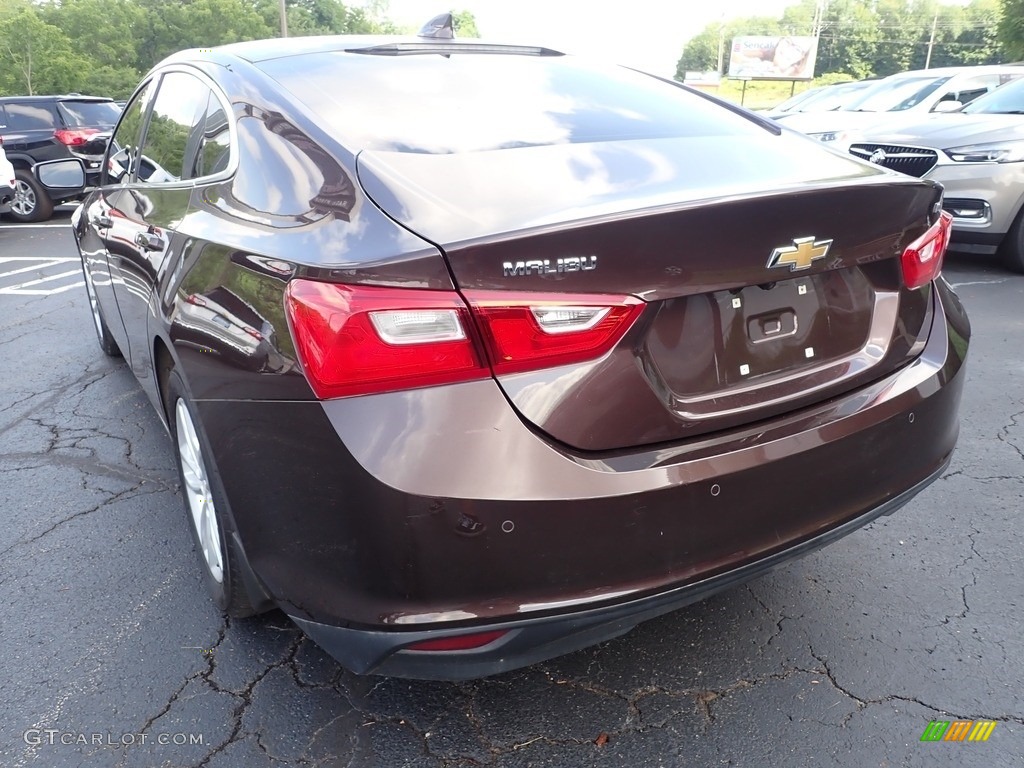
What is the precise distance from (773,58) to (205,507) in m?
71.5

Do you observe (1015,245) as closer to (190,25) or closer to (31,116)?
(31,116)

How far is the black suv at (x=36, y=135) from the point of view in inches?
430

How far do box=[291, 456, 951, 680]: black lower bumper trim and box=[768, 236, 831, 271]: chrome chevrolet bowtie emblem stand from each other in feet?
2.11

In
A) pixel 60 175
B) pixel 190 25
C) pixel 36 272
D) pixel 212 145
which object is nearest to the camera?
pixel 212 145

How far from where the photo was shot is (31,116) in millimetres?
11094

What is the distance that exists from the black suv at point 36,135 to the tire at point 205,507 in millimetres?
10121

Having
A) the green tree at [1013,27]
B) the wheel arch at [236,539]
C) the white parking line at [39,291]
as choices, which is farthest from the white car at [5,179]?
the green tree at [1013,27]

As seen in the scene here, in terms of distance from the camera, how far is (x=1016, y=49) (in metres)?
26.0

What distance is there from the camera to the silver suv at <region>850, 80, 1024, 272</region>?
6.15 meters

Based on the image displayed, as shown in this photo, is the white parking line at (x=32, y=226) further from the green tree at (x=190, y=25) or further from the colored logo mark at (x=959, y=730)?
the green tree at (x=190, y=25)

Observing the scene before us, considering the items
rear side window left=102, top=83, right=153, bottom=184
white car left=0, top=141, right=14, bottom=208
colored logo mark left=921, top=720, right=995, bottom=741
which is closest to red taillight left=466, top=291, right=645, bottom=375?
colored logo mark left=921, top=720, right=995, bottom=741

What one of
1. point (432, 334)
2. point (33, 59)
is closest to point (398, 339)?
point (432, 334)

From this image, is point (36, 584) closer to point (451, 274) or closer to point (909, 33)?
point (451, 274)

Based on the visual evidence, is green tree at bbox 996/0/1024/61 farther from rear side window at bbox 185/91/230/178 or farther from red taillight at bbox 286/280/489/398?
red taillight at bbox 286/280/489/398
